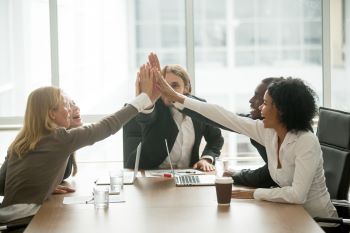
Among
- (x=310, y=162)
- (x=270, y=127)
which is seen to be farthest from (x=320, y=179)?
(x=270, y=127)

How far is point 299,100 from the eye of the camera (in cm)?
306

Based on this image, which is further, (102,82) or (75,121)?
(102,82)

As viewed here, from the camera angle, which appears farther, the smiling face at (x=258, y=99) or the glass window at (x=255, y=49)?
the glass window at (x=255, y=49)

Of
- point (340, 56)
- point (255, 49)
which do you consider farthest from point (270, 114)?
point (340, 56)

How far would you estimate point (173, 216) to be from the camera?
2590mm

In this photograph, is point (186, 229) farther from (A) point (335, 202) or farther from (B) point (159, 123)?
(B) point (159, 123)

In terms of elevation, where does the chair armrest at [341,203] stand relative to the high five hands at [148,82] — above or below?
below

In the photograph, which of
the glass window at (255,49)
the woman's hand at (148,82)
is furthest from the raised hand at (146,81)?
the glass window at (255,49)

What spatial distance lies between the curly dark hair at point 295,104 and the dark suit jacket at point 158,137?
0.98 meters

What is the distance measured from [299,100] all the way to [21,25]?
3.43m

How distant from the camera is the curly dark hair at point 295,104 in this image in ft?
10.0

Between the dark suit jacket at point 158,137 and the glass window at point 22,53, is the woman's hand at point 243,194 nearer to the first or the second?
the dark suit jacket at point 158,137

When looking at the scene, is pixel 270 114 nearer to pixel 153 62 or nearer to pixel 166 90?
pixel 166 90

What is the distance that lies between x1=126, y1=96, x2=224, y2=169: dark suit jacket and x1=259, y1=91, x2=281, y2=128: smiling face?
0.89 m
